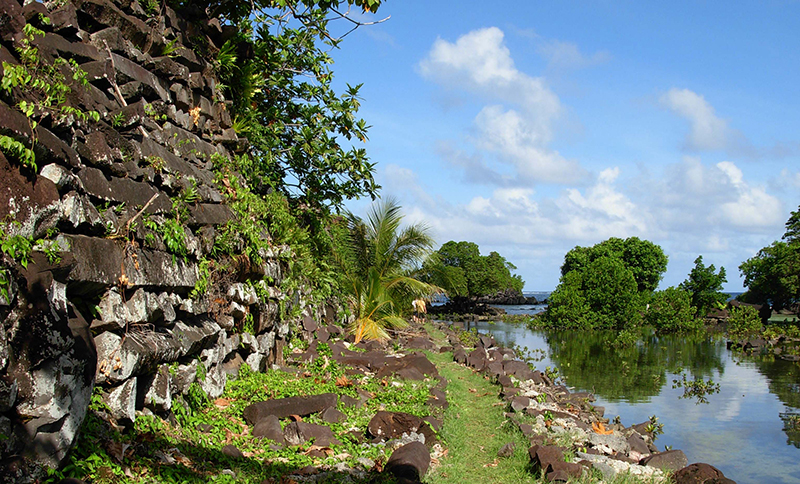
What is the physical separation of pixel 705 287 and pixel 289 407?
125 feet

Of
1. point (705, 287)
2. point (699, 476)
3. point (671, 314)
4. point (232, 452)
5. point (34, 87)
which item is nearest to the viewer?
point (34, 87)

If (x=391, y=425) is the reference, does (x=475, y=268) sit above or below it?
above

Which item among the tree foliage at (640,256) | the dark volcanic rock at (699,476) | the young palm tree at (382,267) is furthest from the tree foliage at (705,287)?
the dark volcanic rock at (699,476)

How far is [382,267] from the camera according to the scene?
1569 centimetres

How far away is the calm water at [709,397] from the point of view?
924cm

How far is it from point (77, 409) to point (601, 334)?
2690 cm

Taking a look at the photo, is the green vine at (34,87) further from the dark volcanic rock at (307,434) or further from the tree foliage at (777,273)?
the tree foliage at (777,273)

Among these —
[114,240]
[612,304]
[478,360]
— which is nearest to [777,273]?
[612,304]

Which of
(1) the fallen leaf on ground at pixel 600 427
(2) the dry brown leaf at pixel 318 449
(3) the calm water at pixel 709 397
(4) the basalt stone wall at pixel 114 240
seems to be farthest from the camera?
(3) the calm water at pixel 709 397

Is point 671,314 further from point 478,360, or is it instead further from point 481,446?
point 481,446

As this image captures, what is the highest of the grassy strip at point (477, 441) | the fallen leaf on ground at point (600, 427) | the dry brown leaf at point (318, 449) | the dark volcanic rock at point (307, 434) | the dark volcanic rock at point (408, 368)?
the dark volcanic rock at point (408, 368)

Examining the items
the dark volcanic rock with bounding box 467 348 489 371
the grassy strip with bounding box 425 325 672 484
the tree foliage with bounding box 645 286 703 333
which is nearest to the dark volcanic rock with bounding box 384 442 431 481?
the grassy strip with bounding box 425 325 672 484

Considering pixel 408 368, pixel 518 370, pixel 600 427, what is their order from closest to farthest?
pixel 600 427 → pixel 408 368 → pixel 518 370

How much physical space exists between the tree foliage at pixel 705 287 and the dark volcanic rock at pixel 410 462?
119 feet
